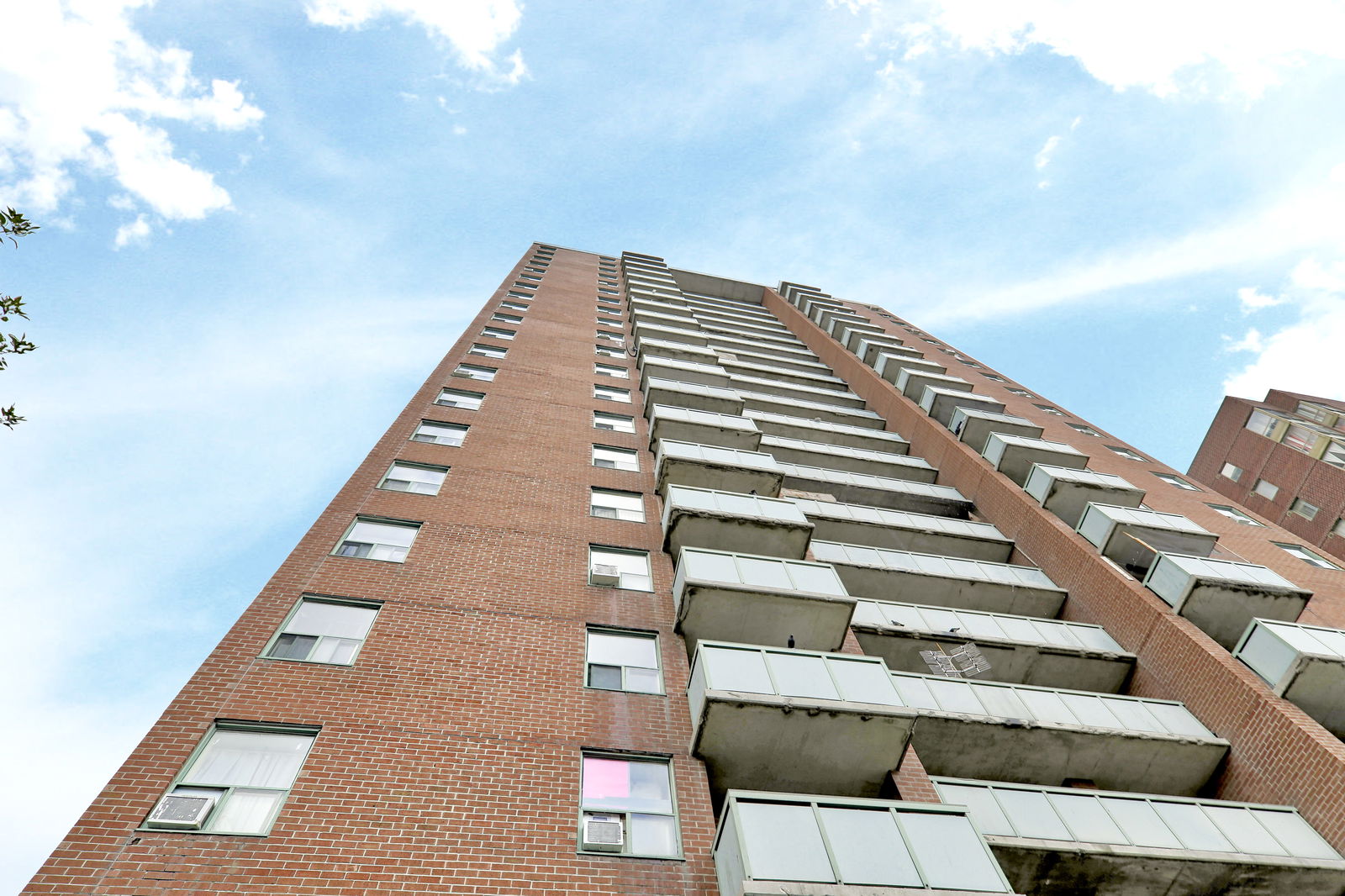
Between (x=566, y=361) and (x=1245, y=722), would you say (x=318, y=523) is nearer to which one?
(x=566, y=361)

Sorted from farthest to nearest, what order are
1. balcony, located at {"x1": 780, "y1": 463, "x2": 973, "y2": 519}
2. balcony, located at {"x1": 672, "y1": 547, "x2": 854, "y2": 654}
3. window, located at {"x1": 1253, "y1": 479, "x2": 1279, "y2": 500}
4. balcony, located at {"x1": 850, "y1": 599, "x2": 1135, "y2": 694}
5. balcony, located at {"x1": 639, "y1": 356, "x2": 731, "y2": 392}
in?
1. window, located at {"x1": 1253, "y1": 479, "x2": 1279, "y2": 500}
2. balcony, located at {"x1": 639, "y1": 356, "x2": 731, "y2": 392}
3. balcony, located at {"x1": 780, "y1": 463, "x2": 973, "y2": 519}
4. balcony, located at {"x1": 850, "y1": 599, "x2": 1135, "y2": 694}
5. balcony, located at {"x1": 672, "y1": 547, "x2": 854, "y2": 654}

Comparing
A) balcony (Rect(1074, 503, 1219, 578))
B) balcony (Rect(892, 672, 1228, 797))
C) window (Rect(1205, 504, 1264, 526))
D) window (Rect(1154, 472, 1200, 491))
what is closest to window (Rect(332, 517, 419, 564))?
balcony (Rect(892, 672, 1228, 797))

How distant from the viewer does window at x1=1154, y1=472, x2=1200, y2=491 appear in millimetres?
28469

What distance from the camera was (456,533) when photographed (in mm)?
15312

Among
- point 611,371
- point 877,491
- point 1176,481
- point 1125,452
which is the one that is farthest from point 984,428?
point 611,371

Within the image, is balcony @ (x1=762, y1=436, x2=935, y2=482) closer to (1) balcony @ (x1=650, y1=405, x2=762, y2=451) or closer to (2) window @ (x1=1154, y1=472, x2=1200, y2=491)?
(1) balcony @ (x1=650, y1=405, x2=762, y2=451)

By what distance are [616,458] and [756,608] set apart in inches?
347

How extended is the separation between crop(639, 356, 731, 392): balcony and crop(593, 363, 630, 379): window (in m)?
0.76

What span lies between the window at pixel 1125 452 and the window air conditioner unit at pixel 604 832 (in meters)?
31.2

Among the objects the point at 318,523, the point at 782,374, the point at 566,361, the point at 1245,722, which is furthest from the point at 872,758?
the point at 782,374

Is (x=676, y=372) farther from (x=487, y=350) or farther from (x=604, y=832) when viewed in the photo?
(x=604, y=832)

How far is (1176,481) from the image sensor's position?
29250 mm

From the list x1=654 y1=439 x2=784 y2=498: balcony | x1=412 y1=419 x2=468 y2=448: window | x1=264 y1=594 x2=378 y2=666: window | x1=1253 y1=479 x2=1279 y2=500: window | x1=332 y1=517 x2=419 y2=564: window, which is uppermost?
x1=1253 y1=479 x2=1279 y2=500: window

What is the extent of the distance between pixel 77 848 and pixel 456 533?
8.26m
